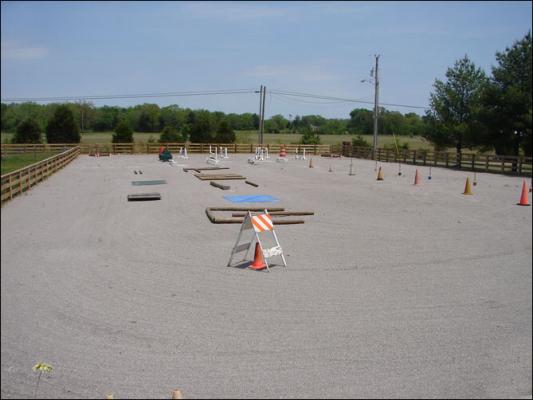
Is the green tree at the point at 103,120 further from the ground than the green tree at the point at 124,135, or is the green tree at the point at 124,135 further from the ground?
the green tree at the point at 103,120

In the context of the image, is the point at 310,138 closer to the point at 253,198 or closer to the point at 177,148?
the point at 177,148

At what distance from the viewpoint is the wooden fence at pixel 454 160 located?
23000 millimetres

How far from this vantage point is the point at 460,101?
10.1 meters

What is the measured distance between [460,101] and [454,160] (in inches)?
984

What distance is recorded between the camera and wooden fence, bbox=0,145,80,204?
34.2ft

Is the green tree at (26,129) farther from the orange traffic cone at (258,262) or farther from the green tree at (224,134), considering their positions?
the green tree at (224,134)

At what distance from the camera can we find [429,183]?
21.1 m

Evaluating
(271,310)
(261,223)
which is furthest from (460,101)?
(271,310)

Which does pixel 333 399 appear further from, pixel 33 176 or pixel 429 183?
pixel 429 183

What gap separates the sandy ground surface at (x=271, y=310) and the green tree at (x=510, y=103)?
1730 millimetres

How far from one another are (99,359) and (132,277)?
2786 millimetres

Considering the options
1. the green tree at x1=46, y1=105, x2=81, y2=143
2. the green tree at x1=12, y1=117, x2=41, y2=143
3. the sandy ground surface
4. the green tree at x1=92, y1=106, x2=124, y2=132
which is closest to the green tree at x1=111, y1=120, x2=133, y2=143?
the green tree at x1=46, y1=105, x2=81, y2=143

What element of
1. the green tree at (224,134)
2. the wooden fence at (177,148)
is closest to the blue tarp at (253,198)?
the wooden fence at (177,148)

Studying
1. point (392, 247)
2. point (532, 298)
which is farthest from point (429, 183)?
point (532, 298)
